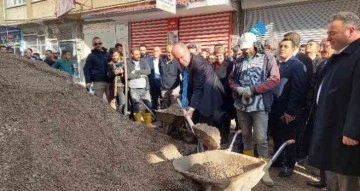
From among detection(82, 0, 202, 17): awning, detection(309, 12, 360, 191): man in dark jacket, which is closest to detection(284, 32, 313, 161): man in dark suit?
detection(309, 12, 360, 191): man in dark jacket

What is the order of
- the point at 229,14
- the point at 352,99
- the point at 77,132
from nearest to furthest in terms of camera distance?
the point at 352,99
the point at 77,132
the point at 229,14

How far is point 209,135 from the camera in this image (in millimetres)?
3795

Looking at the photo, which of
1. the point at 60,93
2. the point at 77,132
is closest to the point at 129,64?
the point at 60,93

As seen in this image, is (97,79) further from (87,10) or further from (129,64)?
(87,10)

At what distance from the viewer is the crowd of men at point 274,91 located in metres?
2.72

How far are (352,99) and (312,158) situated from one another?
64 centimetres

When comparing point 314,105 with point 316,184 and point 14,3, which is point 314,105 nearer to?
point 316,184

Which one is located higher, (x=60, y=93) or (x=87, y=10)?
(x=87, y=10)

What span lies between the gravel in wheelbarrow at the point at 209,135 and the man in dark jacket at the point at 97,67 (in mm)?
3886

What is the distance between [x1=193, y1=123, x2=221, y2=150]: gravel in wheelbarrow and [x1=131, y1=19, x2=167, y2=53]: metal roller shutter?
10347 mm

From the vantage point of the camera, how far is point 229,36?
38.5 feet

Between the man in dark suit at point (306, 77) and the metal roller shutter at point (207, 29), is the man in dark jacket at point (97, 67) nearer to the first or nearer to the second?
the man in dark suit at point (306, 77)

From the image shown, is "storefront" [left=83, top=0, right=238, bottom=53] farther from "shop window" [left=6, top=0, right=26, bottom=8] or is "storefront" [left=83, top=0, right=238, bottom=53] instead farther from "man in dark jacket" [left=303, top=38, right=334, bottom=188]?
"shop window" [left=6, top=0, right=26, bottom=8]

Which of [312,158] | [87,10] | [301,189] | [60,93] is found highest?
[87,10]
